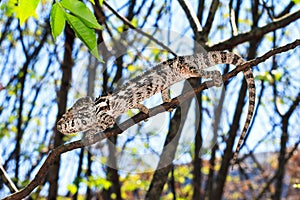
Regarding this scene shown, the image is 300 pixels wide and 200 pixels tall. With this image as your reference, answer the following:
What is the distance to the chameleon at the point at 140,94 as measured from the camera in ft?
7.36

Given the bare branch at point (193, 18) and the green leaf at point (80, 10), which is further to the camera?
the bare branch at point (193, 18)

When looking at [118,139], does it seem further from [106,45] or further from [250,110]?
[250,110]

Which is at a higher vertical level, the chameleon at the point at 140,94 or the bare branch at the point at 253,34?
the bare branch at the point at 253,34

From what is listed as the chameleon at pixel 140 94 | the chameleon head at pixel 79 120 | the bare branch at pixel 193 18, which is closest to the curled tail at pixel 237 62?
the chameleon at pixel 140 94

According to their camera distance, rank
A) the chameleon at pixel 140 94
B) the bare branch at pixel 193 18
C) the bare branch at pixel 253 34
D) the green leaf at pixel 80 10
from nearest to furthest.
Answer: the green leaf at pixel 80 10 → the chameleon at pixel 140 94 → the bare branch at pixel 253 34 → the bare branch at pixel 193 18

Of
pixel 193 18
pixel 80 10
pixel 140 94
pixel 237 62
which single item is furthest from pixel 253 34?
pixel 80 10

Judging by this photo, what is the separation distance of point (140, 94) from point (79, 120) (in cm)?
31

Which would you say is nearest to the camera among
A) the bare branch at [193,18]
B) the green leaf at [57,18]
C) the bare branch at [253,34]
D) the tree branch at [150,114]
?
the green leaf at [57,18]

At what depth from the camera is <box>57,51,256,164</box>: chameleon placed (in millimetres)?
2244

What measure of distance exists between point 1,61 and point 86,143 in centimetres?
418

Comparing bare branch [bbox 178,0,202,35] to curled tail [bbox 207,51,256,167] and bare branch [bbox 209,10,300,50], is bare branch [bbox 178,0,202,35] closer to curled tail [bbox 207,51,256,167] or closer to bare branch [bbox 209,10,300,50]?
bare branch [bbox 209,10,300,50]

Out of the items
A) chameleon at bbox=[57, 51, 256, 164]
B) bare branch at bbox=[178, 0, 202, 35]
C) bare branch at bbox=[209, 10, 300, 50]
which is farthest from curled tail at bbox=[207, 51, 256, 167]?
bare branch at bbox=[178, 0, 202, 35]

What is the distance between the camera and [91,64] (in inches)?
201

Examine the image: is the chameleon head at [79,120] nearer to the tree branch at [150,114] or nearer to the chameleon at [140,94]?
the chameleon at [140,94]
